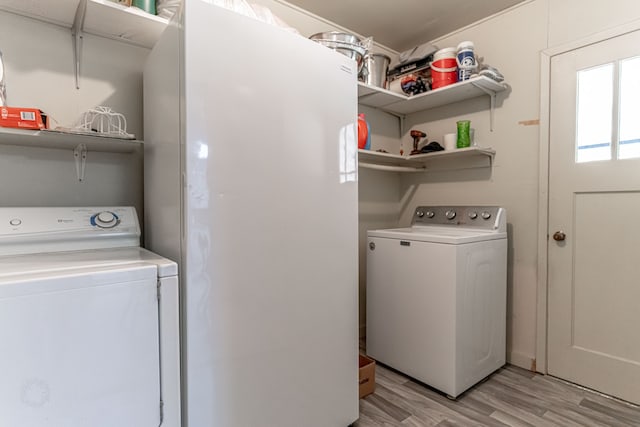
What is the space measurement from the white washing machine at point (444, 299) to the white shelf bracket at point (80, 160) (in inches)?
64.2

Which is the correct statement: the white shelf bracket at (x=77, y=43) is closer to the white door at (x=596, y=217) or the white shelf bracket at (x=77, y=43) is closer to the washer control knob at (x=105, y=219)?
the washer control knob at (x=105, y=219)

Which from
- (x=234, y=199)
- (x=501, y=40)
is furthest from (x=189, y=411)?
(x=501, y=40)

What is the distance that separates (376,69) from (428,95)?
15.9 inches

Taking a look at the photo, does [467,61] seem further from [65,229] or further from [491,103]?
[65,229]

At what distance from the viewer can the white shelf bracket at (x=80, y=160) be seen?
1.51 meters

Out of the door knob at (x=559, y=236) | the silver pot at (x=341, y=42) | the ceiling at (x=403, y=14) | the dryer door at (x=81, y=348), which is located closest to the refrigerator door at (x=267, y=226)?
the dryer door at (x=81, y=348)

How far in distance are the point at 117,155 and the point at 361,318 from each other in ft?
6.54

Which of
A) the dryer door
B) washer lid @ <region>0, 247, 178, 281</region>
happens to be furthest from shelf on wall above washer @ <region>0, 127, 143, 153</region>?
the dryer door

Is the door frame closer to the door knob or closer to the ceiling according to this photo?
the door knob

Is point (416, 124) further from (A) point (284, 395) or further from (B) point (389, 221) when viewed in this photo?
(A) point (284, 395)

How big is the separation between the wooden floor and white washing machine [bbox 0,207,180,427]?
110 centimetres

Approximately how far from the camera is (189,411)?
41.3 inches

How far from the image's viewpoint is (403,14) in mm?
2275

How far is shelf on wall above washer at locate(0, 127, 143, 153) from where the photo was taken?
1208mm
